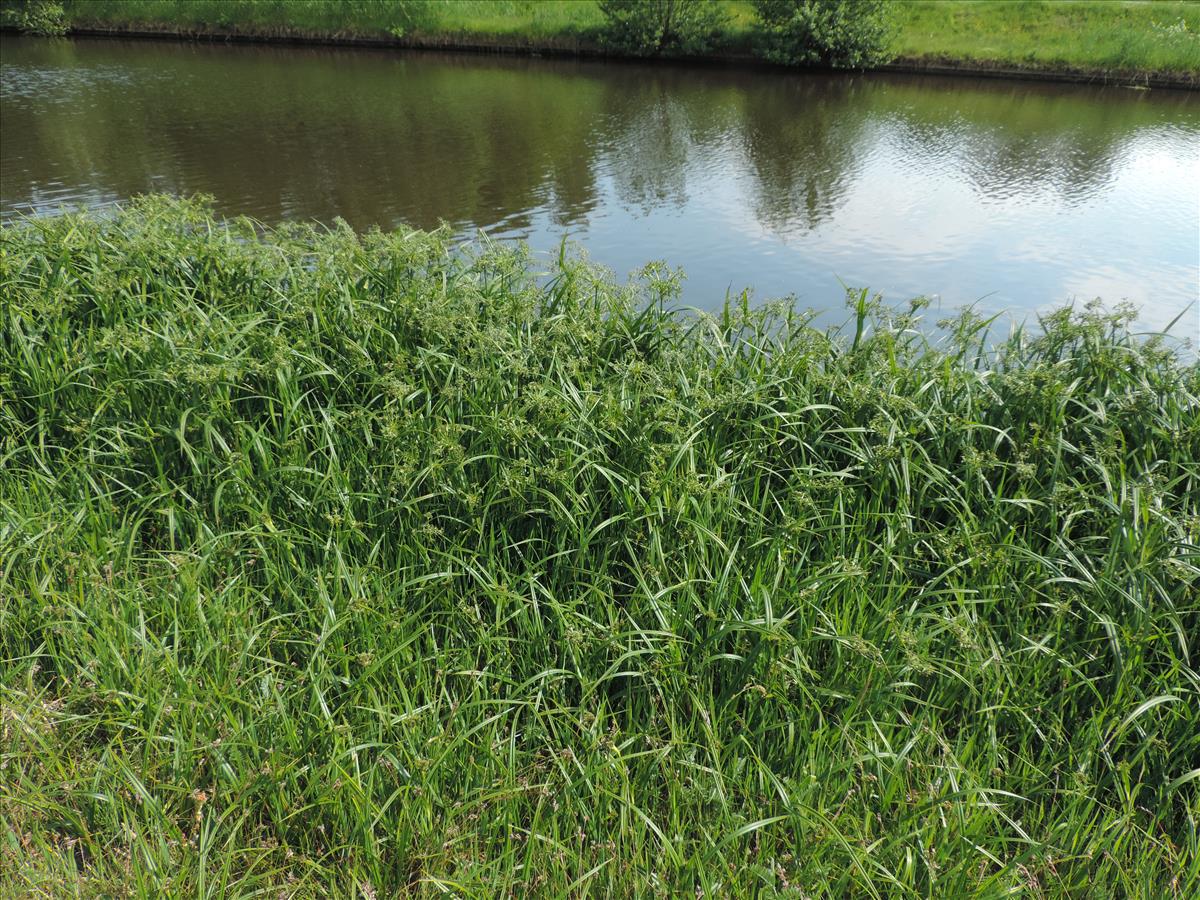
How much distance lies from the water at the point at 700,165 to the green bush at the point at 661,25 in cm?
205

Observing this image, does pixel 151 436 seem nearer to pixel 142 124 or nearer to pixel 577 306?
pixel 577 306

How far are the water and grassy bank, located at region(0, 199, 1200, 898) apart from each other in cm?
265

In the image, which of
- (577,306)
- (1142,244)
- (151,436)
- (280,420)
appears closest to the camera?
(151,436)

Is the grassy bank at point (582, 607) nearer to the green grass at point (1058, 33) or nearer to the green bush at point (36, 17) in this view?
the green grass at point (1058, 33)

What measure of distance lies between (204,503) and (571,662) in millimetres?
1781

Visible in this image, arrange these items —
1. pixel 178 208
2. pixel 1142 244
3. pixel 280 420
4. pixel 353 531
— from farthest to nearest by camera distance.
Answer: pixel 1142 244 < pixel 178 208 < pixel 280 420 < pixel 353 531

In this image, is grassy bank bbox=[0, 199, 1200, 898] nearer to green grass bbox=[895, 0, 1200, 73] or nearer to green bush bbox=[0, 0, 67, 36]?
green grass bbox=[895, 0, 1200, 73]

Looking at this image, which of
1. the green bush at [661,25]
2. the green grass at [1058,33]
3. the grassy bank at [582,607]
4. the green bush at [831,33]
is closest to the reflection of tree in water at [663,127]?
the green bush at [661,25]

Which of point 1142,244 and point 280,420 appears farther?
point 1142,244

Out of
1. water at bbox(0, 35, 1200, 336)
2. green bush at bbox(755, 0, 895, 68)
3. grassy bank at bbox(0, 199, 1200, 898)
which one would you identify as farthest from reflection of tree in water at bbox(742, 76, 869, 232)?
grassy bank at bbox(0, 199, 1200, 898)

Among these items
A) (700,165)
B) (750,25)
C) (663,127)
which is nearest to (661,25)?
(750,25)

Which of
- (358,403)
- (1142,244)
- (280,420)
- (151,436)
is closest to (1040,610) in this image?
(358,403)

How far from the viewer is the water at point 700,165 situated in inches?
384

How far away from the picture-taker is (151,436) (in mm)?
3574
